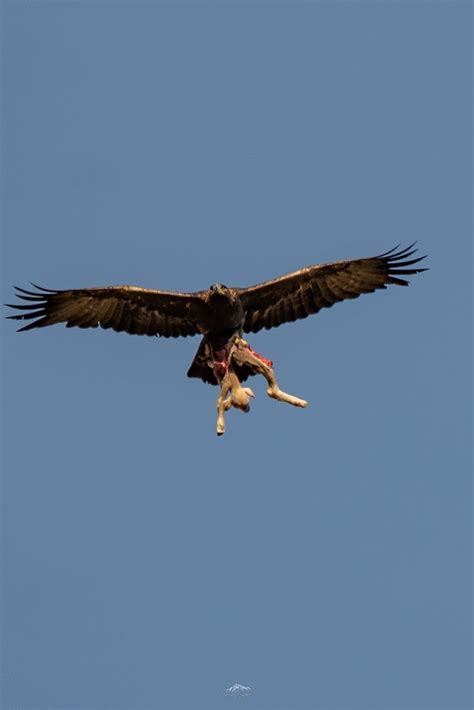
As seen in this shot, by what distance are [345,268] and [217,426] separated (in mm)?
5068

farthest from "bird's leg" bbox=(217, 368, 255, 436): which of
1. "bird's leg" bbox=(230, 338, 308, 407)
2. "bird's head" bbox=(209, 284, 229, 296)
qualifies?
"bird's head" bbox=(209, 284, 229, 296)

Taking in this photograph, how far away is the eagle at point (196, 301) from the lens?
23.0m

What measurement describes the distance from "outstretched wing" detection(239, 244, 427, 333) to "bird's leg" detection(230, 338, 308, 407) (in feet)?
5.49

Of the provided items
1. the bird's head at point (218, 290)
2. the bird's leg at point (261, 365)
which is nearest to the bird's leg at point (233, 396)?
the bird's leg at point (261, 365)

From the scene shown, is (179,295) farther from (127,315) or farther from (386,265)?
(386,265)

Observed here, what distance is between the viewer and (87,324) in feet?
77.0

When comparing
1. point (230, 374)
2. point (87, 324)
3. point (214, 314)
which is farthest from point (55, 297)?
point (230, 374)

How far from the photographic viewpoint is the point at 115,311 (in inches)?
923

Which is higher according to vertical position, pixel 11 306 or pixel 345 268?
pixel 345 268

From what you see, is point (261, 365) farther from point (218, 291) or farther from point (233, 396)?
point (218, 291)

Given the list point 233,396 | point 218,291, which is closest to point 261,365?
point 233,396

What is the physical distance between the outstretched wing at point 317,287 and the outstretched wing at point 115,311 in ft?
3.39

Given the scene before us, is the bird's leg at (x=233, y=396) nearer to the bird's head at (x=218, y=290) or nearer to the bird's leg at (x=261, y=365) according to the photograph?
the bird's leg at (x=261, y=365)

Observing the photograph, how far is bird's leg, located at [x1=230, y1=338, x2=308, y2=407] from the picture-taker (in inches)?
774
